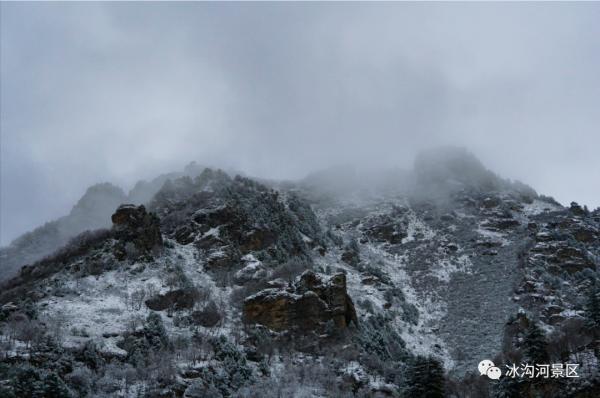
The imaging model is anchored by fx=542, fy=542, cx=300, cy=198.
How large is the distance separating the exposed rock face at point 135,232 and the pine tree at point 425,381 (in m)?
37.3

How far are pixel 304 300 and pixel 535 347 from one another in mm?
25558

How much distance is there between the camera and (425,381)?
149ft

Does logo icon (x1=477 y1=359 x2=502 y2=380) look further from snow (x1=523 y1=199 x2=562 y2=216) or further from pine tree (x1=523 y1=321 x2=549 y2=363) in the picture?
snow (x1=523 y1=199 x2=562 y2=216)

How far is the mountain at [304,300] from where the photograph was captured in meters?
47.1

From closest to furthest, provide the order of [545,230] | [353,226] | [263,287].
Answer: [263,287] < [545,230] < [353,226]

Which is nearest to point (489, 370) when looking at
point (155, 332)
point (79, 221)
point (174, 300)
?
point (155, 332)

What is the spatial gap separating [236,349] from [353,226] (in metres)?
55.1

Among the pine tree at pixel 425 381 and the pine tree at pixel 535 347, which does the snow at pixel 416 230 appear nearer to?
the pine tree at pixel 535 347

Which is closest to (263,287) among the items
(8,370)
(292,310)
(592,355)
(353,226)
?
(292,310)

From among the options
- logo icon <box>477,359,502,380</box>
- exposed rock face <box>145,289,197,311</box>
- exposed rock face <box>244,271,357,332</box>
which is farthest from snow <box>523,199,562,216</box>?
exposed rock face <box>145,289,197,311</box>

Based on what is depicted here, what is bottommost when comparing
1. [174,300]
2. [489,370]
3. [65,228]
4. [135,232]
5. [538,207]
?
[489,370]

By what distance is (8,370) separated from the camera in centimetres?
3984

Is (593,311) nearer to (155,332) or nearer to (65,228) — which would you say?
(155,332)

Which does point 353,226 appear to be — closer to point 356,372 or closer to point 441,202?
point 441,202
